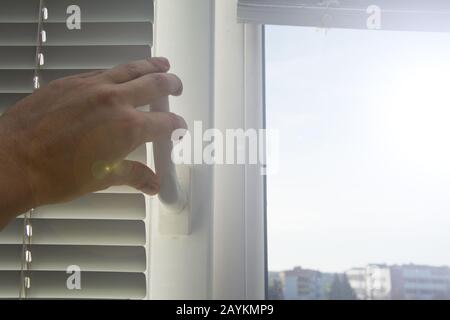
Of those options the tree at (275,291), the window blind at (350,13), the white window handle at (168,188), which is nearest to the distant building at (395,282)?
the tree at (275,291)

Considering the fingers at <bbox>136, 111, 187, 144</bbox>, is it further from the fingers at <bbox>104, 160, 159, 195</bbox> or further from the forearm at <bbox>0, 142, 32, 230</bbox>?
the forearm at <bbox>0, 142, 32, 230</bbox>

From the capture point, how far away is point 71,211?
0.69 m

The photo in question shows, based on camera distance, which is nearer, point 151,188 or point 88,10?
point 151,188

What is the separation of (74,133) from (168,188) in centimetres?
14

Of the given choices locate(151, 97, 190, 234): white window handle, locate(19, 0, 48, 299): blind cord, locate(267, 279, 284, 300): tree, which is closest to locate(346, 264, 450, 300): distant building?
locate(267, 279, 284, 300): tree

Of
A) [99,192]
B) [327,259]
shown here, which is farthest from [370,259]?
[99,192]

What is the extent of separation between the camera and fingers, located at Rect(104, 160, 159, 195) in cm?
61

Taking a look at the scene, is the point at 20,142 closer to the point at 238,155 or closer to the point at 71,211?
the point at 71,211

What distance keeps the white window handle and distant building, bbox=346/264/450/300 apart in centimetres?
28

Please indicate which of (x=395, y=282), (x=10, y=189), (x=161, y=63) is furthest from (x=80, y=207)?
(x=395, y=282)

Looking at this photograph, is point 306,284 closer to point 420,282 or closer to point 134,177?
point 420,282

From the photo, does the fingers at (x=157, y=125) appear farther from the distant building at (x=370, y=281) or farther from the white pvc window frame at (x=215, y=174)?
the distant building at (x=370, y=281)

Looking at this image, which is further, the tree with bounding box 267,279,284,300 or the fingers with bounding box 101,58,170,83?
the tree with bounding box 267,279,284,300

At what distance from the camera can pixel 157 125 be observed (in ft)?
1.92
